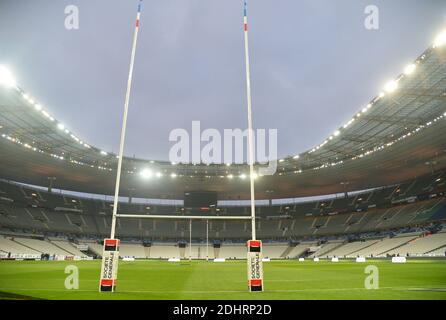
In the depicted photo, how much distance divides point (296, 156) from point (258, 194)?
21.3 metres

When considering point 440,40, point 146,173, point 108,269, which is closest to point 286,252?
point 146,173

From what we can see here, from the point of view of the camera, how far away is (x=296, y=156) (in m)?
44.4

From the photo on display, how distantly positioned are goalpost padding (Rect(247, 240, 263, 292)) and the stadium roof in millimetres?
20620

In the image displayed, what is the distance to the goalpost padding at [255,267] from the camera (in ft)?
27.8

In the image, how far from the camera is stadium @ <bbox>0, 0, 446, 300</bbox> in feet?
101

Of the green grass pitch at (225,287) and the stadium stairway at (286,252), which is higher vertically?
the stadium stairway at (286,252)

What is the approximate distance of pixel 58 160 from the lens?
44.6 m

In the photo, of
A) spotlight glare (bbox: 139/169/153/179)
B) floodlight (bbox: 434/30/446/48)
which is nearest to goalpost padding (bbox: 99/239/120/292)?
floodlight (bbox: 434/30/446/48)

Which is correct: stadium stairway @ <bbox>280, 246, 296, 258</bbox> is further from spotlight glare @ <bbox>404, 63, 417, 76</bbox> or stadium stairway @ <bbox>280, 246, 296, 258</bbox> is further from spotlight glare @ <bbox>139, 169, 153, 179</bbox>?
spotlight glare @ <bbox>404, 63, 417, 76</bbox>

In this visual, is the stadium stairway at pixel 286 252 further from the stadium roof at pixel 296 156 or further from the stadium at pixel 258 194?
the stadium roof at pixel 296 156

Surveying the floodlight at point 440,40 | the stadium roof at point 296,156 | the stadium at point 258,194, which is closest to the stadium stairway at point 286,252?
the stadium at point 258,194

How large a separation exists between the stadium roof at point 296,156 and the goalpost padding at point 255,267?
20620mm

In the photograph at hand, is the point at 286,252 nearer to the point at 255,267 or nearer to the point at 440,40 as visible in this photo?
the point at 440,40
